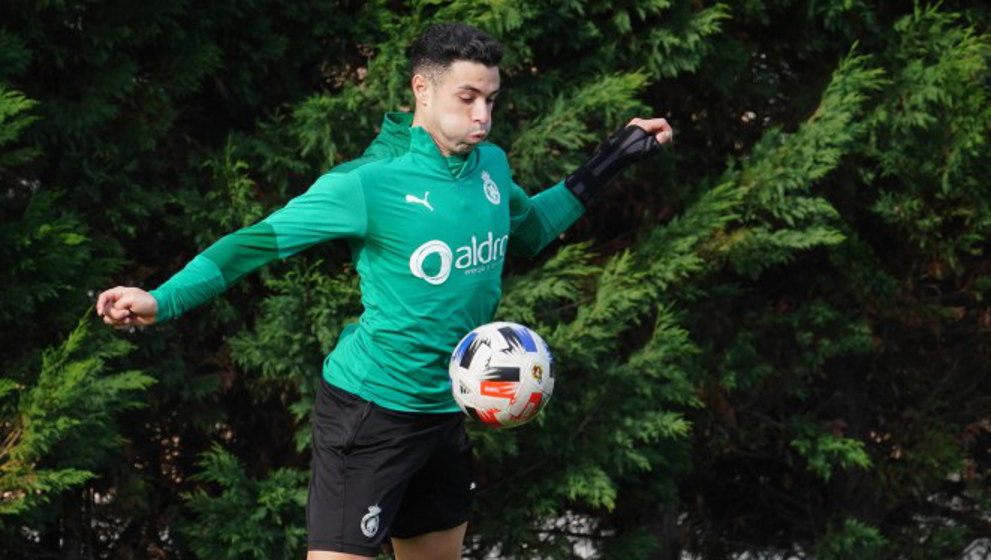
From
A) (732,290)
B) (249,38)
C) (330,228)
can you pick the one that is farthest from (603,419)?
(330,228)

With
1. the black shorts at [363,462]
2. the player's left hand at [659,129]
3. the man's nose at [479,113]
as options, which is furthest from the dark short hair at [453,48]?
the black shorts at [363,462]

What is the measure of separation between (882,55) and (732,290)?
4.43ft

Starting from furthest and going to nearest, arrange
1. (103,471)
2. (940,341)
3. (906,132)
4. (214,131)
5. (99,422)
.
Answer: (940,341) → (906,132) → (214,131) → (103,471) → (99,422)

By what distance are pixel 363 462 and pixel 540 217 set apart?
1.03 m

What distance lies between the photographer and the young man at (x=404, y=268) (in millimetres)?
4500

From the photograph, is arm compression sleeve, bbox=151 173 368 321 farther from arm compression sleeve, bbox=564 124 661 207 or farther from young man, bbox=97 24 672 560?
arm compression sleeve, bbox=564 124 661 207

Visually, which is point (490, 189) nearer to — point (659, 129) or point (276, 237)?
point (276, 237)

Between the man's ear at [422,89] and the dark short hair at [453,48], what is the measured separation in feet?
0.09

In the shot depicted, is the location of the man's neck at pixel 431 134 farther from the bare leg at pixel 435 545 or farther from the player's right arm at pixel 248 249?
the bare leg at pixel 435 545

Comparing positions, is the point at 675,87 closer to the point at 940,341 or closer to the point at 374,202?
the point at 940,341

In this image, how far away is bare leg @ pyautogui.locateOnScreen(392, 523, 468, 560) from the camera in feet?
16.0

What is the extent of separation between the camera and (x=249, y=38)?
6.71 m

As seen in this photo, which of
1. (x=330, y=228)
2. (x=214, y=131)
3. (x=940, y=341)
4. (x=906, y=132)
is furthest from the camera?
(x=940, y=341)

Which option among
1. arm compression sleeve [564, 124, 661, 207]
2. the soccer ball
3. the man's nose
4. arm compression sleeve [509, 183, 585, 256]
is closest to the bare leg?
the soccer ball
